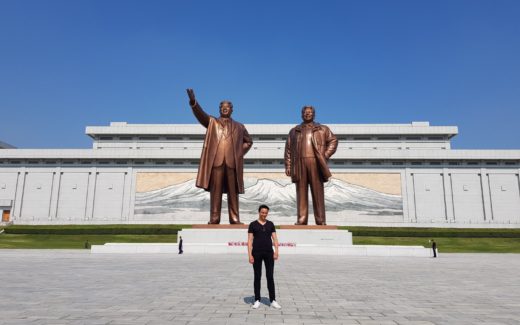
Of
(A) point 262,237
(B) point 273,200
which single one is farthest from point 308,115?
(B) point 273,200

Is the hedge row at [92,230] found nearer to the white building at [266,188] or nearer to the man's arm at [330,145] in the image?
the white building at [266,188]

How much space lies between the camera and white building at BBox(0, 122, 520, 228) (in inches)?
1369

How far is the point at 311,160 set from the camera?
46.7 ft

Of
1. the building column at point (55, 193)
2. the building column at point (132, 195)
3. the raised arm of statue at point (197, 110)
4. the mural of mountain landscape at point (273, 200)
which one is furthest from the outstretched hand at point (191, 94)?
the building column at point (55, 193)

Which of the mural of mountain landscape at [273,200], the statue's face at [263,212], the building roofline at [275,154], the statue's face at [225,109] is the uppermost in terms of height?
the building roofline at [275,154]

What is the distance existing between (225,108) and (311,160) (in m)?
4.20

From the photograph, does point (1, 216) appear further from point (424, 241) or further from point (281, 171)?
point (424, 241)

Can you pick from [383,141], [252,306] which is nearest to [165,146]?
[383,141]

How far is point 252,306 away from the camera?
4.25 m

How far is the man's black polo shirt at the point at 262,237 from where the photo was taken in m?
4.44

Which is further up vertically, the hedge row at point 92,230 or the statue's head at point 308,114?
the statue's head at point 308,114

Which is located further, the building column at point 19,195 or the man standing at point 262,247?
the building column at point 19,195

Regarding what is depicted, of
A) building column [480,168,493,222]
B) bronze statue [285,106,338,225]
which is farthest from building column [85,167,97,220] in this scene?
building column [480,168,493,222]

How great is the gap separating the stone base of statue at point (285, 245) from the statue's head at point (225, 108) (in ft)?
15.3
